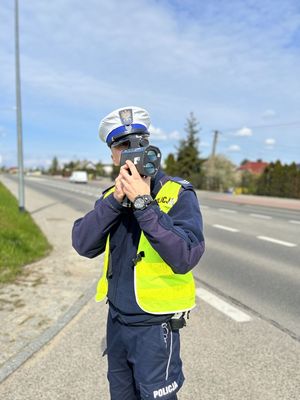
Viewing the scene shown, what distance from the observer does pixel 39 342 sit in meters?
3.83

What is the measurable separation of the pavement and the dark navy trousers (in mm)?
1754

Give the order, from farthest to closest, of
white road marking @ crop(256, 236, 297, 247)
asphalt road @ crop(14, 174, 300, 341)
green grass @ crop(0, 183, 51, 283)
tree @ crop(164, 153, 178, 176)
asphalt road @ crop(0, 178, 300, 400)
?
1. tree @ crop(164, 153, 178, 176)
2. white road marking @ crop(256, 236, 297, 247)
3. green grass @ crop(0, 183, 51, 283)
4. asphalt road @ crop(14, 174, 300, 341)
5. asphalt road @ crop(0, 178, 300, 400)

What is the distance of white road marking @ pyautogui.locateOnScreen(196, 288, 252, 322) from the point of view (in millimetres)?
4676

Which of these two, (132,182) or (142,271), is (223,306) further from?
(132,182)

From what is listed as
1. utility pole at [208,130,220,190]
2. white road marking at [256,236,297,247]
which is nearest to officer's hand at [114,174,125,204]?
white road marking at [256,236,297,247]

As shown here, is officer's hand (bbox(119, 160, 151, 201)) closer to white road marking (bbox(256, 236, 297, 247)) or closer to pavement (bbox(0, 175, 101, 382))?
pavement (bbox(0, 175, 101, 382))

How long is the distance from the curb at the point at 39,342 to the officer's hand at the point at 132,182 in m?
2.33

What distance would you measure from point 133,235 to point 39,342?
242 cm

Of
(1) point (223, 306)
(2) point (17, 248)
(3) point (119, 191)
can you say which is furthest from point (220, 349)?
(2) point (17, 248)

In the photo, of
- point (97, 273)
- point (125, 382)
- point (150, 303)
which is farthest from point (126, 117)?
point (97, 273)

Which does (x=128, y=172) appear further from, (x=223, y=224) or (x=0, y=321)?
(x=223, y=224)

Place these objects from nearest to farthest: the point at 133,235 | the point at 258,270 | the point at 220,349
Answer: the point at 133,235, the point at 220,349, the point at 258,270

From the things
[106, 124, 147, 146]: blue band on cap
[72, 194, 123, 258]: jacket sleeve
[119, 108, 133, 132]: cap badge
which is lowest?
[72, 194, 123, 258]: jacket sleeve

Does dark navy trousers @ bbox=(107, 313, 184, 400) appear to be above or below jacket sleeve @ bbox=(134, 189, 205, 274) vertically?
below
